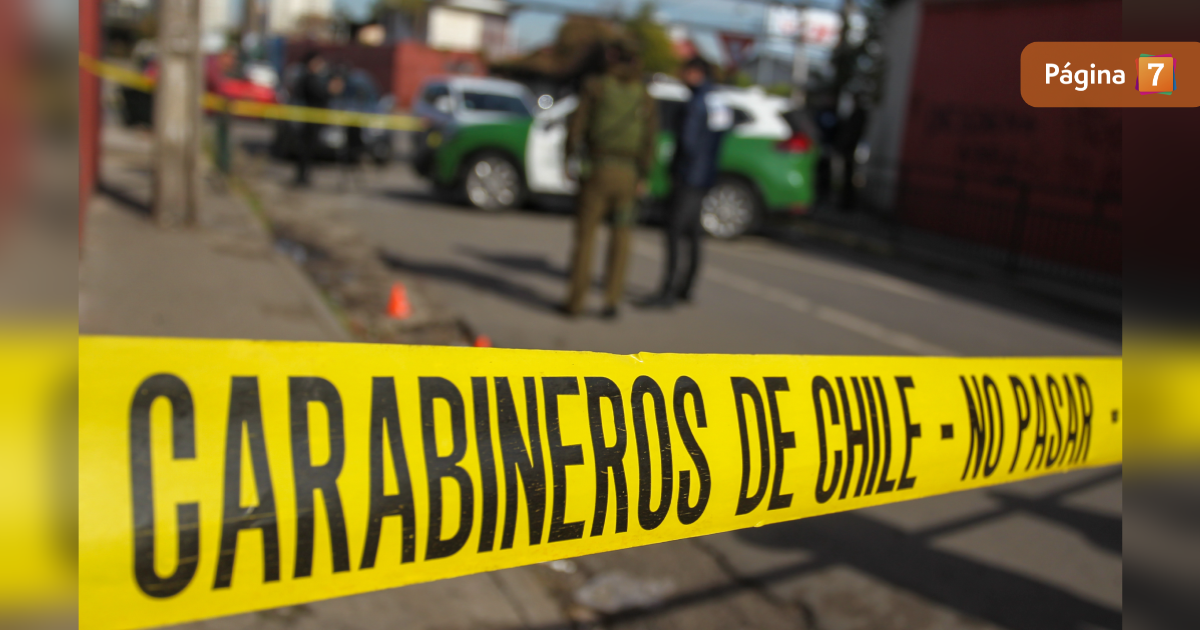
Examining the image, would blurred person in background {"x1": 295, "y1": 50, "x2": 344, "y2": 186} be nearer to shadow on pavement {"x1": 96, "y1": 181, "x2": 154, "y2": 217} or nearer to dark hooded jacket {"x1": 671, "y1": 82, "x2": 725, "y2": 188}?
shadow on pavement {"x1": 96, "y1": 181, "x2": 154, "y2": 217}

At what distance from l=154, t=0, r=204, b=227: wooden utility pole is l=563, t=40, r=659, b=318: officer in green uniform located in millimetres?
4062

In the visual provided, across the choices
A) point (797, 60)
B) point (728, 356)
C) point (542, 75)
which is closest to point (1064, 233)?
point (728, 356)

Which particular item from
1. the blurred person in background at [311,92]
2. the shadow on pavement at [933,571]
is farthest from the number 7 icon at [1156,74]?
the blurred person in background at [311,92]

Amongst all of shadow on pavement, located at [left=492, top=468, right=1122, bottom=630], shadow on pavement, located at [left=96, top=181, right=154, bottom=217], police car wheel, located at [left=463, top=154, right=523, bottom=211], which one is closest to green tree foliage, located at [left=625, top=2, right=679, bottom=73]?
police car wheel, located at [left=463, top=154, right=523, bottom=211]

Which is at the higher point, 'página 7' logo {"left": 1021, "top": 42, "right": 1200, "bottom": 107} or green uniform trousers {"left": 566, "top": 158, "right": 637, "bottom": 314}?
'página 7' logo {"left": 1021, "top": 42, "right": 1200, "bottom": 107}

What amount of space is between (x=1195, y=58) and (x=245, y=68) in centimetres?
3146

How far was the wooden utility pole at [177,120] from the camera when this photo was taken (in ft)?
28.2

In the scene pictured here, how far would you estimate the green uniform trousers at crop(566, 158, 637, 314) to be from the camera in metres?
6.75

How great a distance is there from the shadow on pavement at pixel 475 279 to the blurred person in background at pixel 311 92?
5.25 meters

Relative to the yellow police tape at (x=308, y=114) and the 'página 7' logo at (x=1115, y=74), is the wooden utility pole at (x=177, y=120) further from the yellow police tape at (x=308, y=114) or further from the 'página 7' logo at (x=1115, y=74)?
the 'página 7' logo at (x=1115, y=74)

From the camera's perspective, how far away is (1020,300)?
10.3 m

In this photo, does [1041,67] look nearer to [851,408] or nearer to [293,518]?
[851,408]

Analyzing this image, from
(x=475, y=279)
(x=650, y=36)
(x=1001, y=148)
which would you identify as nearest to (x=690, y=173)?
(x=475, y=279)

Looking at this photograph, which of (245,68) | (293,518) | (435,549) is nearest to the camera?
(293,518)
